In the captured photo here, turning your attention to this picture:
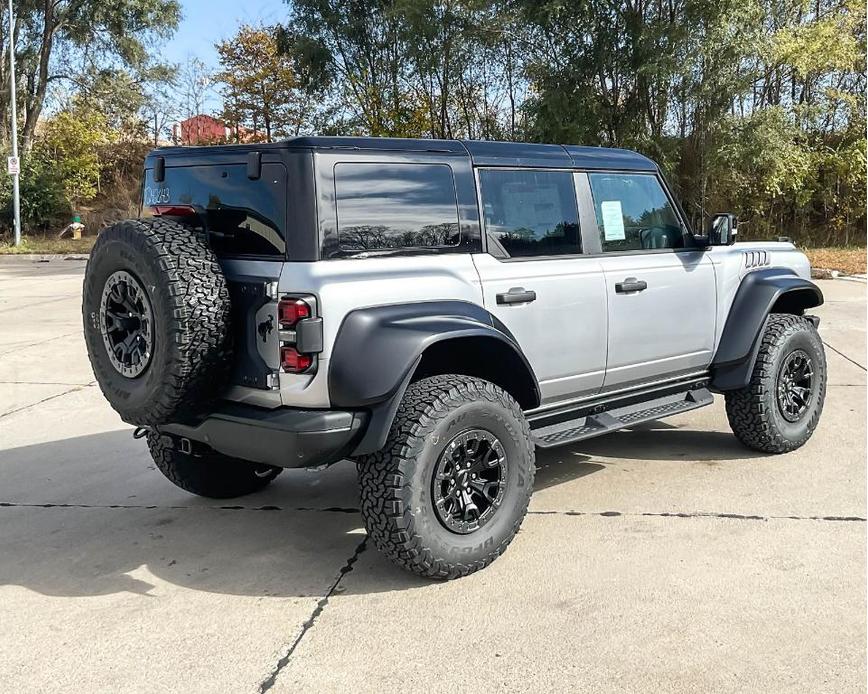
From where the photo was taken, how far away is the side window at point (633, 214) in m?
4.41

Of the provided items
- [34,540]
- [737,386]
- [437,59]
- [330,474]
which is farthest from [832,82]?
[34,540]

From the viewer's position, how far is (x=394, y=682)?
2744 millimetres

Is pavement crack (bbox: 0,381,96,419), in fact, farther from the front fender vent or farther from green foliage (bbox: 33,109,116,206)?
green foliage (bbox: 33,109,116,206)

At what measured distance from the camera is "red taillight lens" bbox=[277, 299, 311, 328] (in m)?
3.17

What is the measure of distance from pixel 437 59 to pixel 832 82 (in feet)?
30.5

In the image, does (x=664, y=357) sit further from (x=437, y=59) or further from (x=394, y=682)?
(x=437, y=59)

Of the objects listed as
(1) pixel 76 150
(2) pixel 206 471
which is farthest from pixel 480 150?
(1) pixel 76 150

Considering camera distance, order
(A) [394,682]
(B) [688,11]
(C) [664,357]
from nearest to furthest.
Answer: (A) [394,682] → (C) [664,357] → (B) [688,11]

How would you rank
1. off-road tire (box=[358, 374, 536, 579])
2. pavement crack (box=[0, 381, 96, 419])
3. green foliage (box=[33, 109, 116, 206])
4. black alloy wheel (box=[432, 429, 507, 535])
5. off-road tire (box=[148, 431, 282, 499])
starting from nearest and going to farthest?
off-road tire (box=[358, 374, 536, 579])
black alloy wheel (box=[432, 429, 507, 535])
off-road tire (box=[148, 431, 282, 499])
pavement crack (box=[0, 381, 96, 419])
green foliage (box=[33, 109, 116, 206])

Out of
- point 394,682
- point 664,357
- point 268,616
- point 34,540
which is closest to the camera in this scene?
point 394,682

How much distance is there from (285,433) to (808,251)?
1865cm

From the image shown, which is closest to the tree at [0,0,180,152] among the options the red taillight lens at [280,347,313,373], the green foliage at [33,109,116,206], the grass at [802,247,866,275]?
the green foliage at [33,109,116,206]

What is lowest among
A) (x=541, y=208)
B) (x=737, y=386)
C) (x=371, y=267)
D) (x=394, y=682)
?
(x=394, y=682)

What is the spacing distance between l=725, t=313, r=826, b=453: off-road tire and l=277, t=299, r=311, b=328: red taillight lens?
294cm
